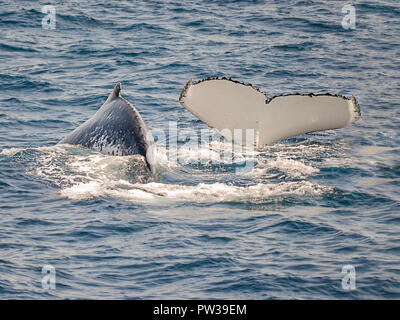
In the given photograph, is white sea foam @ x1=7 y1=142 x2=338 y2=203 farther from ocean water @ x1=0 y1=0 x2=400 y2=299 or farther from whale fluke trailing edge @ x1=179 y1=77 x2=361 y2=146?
whale fluke trailing edge @ x1=179 y1=77 x2=361 y2=146

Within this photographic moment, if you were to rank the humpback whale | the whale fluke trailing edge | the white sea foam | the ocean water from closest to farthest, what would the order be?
the ocean water < the white sea foam < the humpback whale < the whale fluke trailing edge

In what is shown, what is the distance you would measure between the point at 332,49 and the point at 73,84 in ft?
26.6

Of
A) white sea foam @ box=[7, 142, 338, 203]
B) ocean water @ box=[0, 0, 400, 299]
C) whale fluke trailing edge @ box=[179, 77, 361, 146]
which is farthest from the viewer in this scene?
whale fluke trailing edge @ box=[179, 77, 361, 146]

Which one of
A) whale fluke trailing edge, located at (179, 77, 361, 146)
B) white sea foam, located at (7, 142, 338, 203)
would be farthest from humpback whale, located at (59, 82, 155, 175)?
whale fluke trailing edge, located at (179, 77, 361, 146)

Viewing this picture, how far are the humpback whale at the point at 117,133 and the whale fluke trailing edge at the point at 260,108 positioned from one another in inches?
33.3

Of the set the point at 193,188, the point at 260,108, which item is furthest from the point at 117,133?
the point at 260,108

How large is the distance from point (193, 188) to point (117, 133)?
151 cm

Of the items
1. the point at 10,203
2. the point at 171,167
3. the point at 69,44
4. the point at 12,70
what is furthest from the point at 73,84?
the point at 10,203

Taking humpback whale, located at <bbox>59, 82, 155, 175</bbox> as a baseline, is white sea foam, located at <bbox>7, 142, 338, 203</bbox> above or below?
below

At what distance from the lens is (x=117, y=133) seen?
11.2 meters

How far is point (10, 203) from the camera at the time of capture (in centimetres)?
1034

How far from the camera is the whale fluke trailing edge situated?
11.0 m

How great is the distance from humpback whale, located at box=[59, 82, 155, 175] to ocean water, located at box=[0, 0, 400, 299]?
212 millimetres

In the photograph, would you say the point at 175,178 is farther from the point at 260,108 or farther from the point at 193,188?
the point at 260,108
